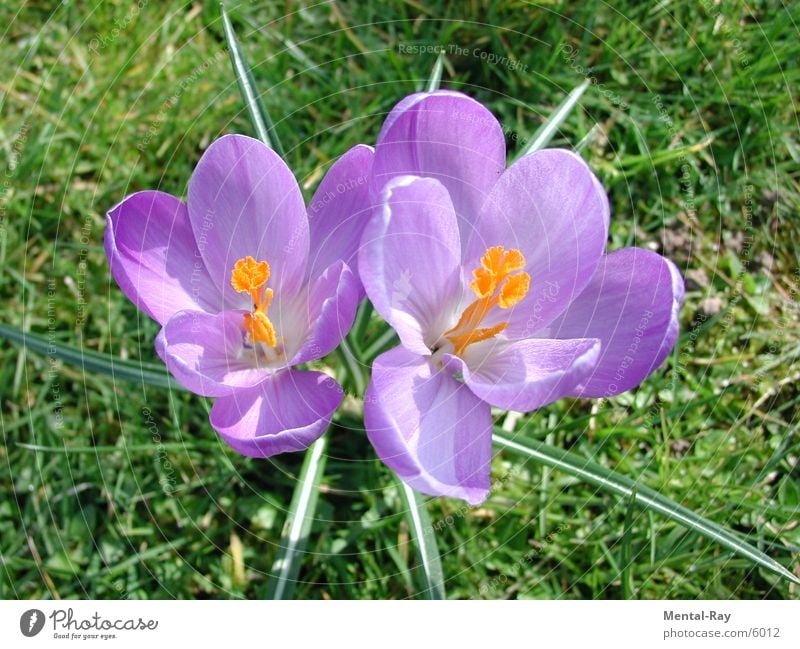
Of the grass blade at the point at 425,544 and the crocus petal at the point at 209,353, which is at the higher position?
the crocus petal at the point at 209,353

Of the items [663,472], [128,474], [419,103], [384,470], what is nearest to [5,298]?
[128,474]

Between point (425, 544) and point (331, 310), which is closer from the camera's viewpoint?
point (331, 310)

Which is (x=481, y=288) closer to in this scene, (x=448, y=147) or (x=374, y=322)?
(x=448, y=147)

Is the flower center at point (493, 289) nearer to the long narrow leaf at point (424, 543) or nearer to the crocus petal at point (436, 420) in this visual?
the crocus petal at point (436, 420)

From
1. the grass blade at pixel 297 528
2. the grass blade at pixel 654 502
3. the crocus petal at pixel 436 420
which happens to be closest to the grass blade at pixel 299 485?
the grass blade at pixel 297 528

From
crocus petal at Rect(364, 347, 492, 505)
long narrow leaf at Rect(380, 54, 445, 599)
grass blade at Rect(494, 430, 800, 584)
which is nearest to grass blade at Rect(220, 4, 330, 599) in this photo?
long narrow leaf at Rect(380, 54, 445, 599)

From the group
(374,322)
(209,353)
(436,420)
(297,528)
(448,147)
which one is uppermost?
(448,147)

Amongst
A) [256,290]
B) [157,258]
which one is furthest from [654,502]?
[157,258]
